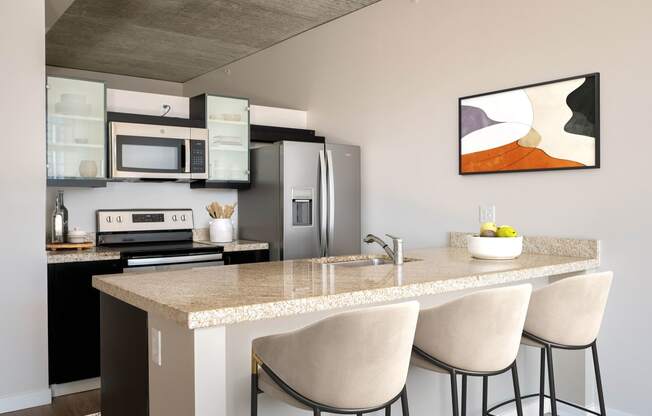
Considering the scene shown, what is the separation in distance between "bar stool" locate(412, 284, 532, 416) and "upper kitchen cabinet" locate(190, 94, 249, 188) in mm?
2872

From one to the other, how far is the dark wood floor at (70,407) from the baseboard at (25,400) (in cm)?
4

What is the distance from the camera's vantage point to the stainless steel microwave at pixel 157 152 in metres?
4.04

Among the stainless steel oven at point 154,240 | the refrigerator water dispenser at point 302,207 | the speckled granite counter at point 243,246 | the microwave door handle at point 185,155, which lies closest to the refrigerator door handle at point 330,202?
the refrigerator water dispenser at point 302,207

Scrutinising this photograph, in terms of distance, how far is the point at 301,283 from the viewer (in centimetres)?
210

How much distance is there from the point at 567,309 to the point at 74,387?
304 cm

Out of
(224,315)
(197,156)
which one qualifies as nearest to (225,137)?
(197,156)

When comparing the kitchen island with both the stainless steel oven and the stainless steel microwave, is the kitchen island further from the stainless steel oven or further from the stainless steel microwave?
the stainless steel microwave

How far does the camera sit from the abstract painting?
10.0ft

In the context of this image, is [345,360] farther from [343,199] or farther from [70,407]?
[343,199]

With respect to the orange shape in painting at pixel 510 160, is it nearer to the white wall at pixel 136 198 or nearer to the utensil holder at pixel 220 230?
the utensil holder at pixel 220 230

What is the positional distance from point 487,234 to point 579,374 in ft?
3.09

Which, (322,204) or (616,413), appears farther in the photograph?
(322,204)

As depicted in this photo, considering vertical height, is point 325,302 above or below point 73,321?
above

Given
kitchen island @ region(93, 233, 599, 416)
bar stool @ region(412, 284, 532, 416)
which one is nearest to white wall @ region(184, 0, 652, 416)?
kitchen island @ region(93, 233, 599, 416)
